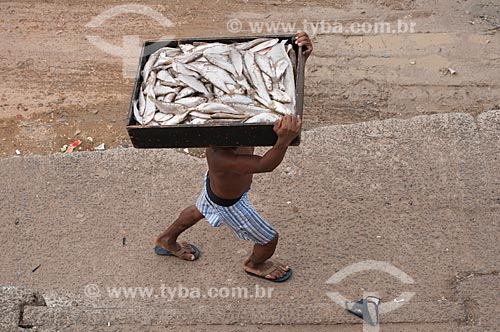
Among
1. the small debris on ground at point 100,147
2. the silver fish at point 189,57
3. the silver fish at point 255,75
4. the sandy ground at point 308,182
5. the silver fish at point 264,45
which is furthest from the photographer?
the small debris on ground at point 100,147

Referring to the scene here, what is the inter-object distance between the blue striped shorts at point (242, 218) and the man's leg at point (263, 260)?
69 mm

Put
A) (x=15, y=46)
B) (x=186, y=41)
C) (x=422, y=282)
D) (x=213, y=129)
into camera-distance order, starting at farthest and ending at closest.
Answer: (x=15, y=46), (x=422, y=282), (x=186, y=41), (x=213, y=129)

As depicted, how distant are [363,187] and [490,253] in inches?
42.8

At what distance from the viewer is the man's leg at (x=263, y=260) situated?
450 centimetres

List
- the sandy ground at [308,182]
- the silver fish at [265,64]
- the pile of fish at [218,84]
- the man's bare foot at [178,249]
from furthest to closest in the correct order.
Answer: the man's bare foot at [178,249] < the sandy ground at [308,182] < the silver fish at [265,64] < the pile of fish at [218,84]

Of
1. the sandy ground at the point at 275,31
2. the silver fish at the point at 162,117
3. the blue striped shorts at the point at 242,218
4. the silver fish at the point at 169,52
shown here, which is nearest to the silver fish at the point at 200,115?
the silver fish at the point at 162,117

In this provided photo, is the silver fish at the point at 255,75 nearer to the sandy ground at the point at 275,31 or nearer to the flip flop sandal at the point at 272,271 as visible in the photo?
the flip flop sandal at the point at 272,271

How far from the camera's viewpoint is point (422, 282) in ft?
15.0

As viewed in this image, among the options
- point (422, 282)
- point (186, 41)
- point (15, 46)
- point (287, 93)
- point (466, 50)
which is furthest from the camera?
point (15, 46)

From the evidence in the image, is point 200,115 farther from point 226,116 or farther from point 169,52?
point 169,52

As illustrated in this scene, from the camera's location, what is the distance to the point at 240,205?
4.29 metres

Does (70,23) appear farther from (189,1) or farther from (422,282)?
(422,282)

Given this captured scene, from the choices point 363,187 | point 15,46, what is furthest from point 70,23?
point 363,187

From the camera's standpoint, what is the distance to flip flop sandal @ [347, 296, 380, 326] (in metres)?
4.30
